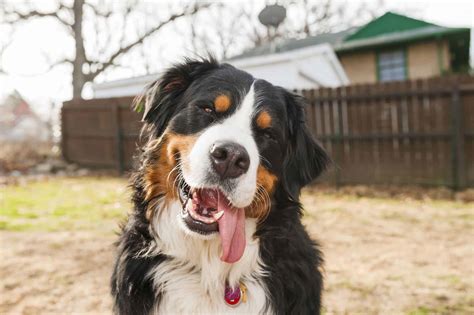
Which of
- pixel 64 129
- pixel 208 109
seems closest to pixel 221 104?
pixel 208 109

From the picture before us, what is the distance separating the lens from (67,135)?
14477mm

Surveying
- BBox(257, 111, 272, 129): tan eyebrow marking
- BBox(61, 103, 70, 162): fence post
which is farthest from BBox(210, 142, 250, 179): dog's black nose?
BBox(61, 103, 70, 162): fence post

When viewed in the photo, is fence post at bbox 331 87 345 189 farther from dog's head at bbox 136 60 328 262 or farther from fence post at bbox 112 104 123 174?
dog's head at bbox 136 60 328 262

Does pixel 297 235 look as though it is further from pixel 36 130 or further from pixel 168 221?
pixel 36 130

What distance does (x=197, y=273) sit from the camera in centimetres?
229

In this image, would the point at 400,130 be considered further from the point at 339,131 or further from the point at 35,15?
the point at 35,15

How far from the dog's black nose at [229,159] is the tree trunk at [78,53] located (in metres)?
18.6

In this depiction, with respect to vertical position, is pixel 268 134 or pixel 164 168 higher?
pixel 268 134

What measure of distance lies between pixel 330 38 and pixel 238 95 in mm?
19862

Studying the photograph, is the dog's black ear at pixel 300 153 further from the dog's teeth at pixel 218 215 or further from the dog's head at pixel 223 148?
the dog's teeth at pixel 218 215

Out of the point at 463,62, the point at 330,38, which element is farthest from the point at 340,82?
the point at 463,62

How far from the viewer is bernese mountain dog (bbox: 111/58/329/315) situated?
213 centimetres

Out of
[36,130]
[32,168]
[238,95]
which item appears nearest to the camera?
[238,95]

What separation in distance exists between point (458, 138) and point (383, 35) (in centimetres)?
1146
